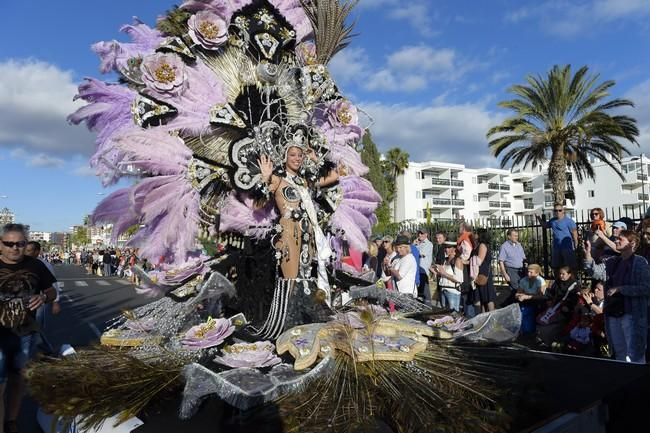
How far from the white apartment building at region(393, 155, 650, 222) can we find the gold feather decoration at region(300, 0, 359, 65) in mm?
46939

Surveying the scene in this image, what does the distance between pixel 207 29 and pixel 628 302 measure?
4.35 metres

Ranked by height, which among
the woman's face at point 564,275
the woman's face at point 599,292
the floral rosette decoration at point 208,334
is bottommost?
the floral rosette decoration at point 208,334

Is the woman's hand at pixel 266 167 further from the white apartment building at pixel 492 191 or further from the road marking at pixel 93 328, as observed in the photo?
the white apartment building at pixel 492 191

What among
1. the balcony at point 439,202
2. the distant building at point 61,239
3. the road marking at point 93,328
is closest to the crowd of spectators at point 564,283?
the road marking at point 93,328

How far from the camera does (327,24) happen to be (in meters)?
3.77

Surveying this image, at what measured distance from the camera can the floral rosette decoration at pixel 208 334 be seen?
2711 mm

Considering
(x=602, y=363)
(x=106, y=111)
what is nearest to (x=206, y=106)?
(x=106, y=111)

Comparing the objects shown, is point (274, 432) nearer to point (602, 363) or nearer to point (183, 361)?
point (183, 361)

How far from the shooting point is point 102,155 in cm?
340

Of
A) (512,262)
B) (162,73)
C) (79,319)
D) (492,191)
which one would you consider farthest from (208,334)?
(492,191)

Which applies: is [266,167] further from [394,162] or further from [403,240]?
[394,162]

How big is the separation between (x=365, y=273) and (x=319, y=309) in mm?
1282

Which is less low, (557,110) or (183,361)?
(557,110)

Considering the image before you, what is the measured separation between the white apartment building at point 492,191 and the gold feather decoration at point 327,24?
4694cm
